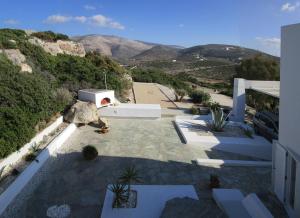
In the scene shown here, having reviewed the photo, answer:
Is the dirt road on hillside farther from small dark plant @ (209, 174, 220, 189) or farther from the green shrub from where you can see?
small dark plant @ (209, 174, 220, 189)

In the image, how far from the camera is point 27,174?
387 inches

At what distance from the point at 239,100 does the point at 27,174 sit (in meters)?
12.5

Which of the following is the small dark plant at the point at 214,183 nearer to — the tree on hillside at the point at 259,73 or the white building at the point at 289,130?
the white building at the point at 289,130

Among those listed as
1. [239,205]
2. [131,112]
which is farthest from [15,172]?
[131,112]

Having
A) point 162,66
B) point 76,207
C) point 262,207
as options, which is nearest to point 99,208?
point 76,207

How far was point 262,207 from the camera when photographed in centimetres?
667

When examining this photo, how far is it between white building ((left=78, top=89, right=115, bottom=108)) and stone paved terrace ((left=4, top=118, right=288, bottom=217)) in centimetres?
329

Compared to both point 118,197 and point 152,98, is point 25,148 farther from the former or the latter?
point 152,98

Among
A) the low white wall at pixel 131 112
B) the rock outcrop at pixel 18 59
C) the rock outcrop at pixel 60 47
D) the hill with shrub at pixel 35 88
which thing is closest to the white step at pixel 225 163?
the hill with shrub at pixel 35 88

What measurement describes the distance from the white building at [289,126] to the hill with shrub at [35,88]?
333 inches

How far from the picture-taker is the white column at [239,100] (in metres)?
17.5

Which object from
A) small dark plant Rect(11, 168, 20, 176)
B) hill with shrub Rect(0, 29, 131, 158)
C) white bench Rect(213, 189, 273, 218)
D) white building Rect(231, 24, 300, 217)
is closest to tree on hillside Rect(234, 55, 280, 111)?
hill with shrub Rect(0, 29, 131, 158)

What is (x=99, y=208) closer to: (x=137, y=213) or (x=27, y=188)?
(x=137, y=213)

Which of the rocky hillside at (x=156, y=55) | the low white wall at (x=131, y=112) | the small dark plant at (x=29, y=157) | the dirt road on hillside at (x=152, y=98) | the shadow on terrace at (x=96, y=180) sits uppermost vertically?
the rocky hillside at (x=156, y=55)
